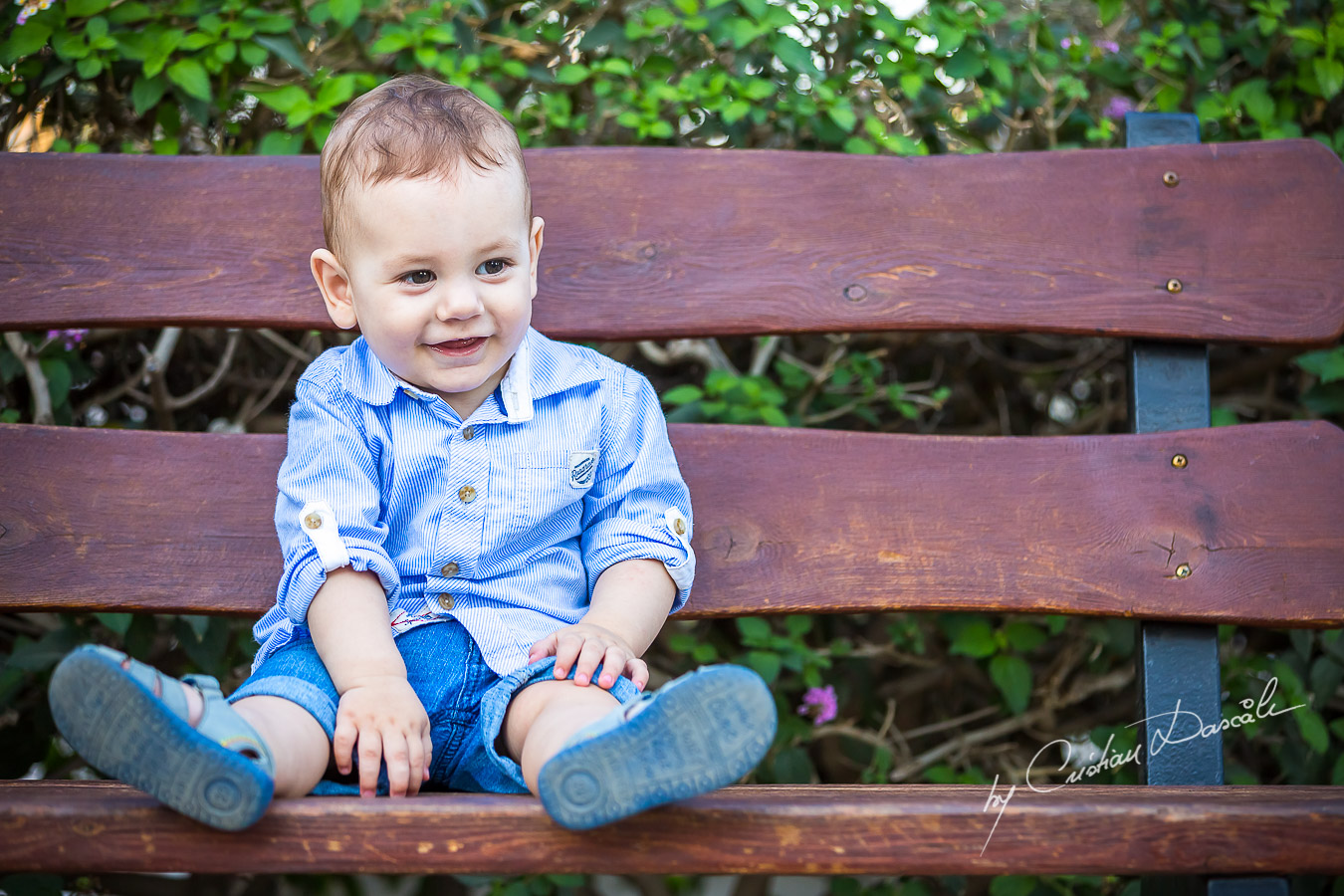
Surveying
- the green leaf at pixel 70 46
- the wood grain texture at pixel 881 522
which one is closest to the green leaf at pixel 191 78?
the green leaf at pixel 70 46

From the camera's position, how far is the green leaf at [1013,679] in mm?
1909

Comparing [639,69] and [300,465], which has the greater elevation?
[639,69]

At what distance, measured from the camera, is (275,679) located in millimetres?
1255

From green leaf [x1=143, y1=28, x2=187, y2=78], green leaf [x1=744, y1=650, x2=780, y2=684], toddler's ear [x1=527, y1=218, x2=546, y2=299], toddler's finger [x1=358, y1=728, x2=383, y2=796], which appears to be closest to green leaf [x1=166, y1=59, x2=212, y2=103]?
green leaf [x1=143, y1=28, x2=187, y2=78]

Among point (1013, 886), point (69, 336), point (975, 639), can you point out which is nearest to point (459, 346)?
point (69, 336)

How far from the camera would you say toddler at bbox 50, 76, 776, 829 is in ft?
3.24

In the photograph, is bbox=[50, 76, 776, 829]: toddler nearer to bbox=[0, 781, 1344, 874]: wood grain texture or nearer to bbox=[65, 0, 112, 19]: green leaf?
bbox=[0, 781, 1344, 874]: wood grain texture

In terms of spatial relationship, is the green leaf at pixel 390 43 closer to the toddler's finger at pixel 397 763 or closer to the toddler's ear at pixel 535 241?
the toddler's ear at pixel 535 241

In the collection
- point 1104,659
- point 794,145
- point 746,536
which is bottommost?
point 1104,659

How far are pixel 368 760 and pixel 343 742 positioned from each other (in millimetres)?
35

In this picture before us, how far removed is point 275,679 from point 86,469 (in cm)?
60

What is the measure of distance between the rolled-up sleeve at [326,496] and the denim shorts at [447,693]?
72mm

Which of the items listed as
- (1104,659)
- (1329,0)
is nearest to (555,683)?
(1104,659)

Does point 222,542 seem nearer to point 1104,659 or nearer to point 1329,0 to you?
point 1104,659
